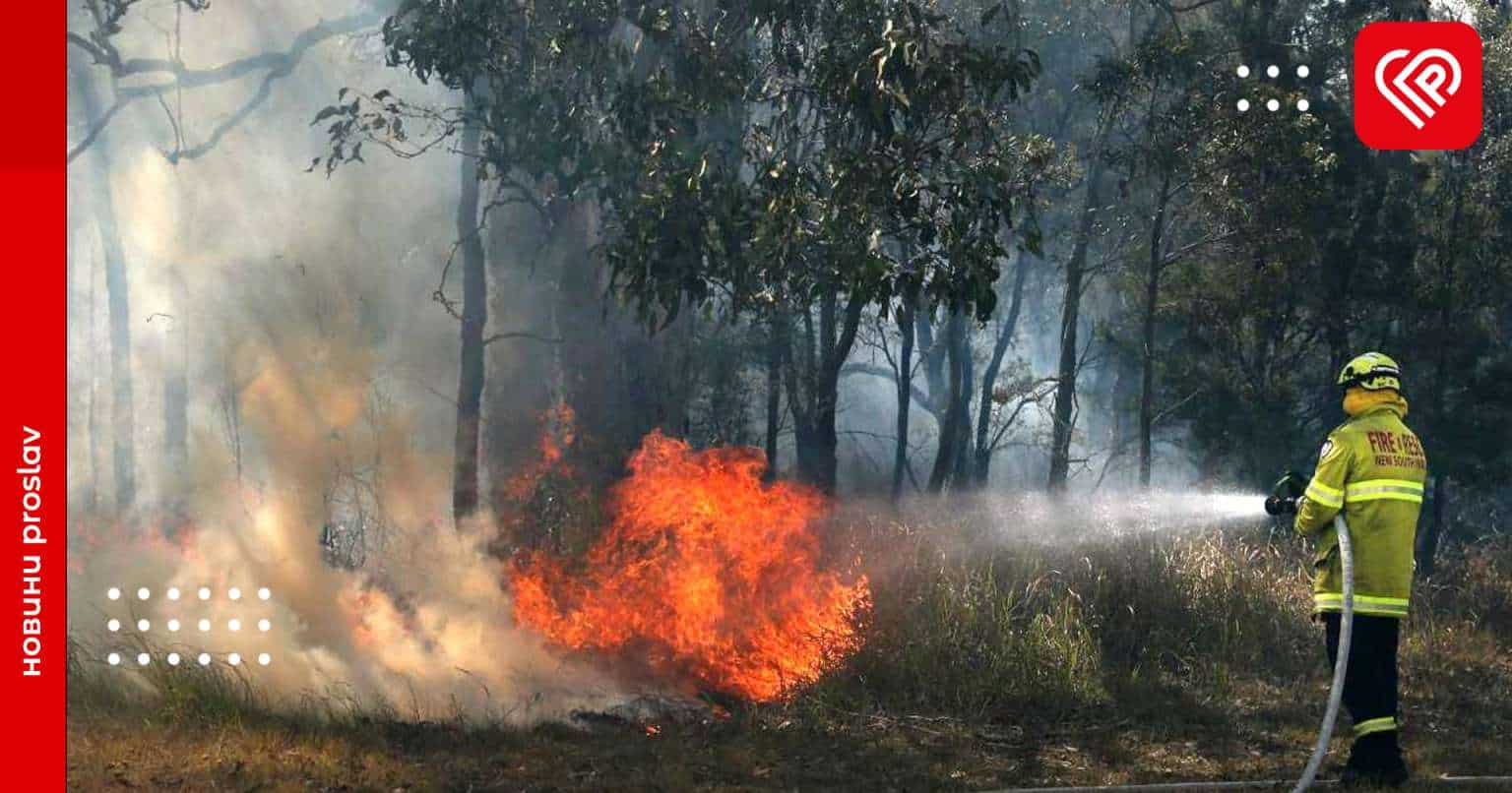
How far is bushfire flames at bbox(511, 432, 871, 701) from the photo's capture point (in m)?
9.55

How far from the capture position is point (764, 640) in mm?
9633

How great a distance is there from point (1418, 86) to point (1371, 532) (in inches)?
340

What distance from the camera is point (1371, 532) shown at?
726 centimetres

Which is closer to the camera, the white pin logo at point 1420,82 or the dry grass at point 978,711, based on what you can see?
the dry grass at point 978,711

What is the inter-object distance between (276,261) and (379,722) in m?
9.41

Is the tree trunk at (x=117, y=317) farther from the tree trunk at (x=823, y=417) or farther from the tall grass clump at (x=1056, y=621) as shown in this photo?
the tall grass clump at (x=1056, y=621)

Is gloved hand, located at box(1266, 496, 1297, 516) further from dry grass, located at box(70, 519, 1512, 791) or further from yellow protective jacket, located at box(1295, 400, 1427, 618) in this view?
dry grass, located at box(70, 519, 1512, 791)

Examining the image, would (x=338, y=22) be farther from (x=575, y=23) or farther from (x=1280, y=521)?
(x=1280, y=521)

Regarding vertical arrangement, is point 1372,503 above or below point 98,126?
below

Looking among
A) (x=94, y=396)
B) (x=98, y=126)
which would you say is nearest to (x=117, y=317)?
(x=94, y=396)

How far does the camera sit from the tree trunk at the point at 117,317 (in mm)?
22577

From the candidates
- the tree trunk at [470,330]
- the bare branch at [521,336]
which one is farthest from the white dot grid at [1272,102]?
the tree trunk at [470,330]

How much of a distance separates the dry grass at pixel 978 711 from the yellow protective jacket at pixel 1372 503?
1278mm

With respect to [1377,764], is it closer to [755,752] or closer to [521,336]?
[755,752]
